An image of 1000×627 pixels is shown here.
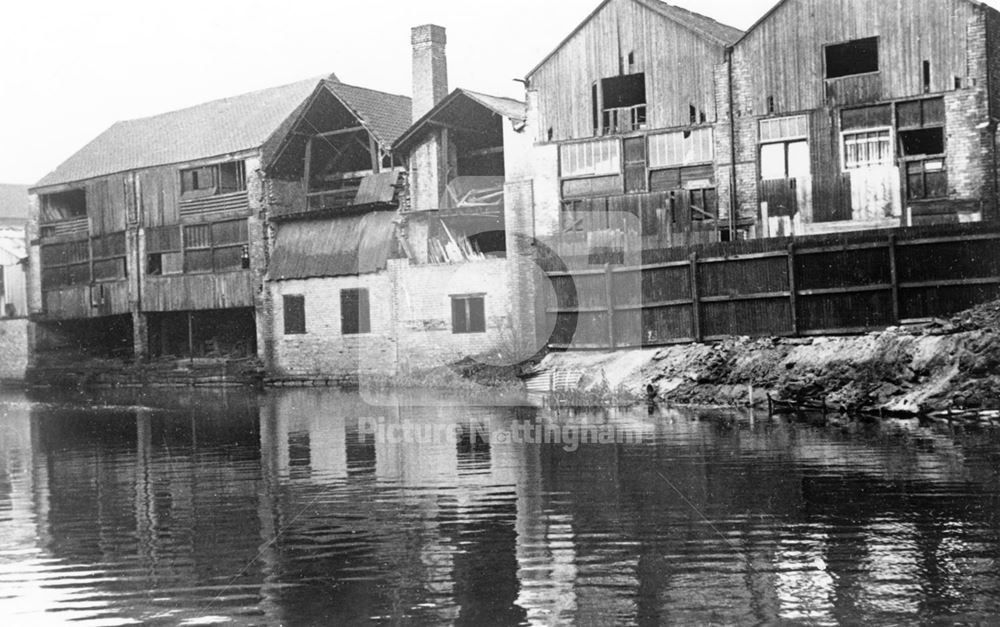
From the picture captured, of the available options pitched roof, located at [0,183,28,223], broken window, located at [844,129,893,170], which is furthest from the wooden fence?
pitched roof, located at [0,183,28,223]

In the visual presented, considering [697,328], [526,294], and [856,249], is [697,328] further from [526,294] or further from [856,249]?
[526,294]

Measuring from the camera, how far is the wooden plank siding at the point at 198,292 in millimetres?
39125

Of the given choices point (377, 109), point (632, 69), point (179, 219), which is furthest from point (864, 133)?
point (179, 219)

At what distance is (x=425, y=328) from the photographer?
110ft

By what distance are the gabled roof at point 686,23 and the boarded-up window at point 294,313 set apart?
11.5m

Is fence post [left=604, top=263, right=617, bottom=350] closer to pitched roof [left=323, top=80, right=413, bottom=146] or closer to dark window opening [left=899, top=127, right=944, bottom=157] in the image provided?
dark window opening [left=899, top=127, right=944, bottom=157]

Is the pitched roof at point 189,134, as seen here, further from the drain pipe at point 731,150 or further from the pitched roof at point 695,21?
the drain pipe at point 731,150

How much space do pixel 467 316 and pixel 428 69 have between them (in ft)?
30.9

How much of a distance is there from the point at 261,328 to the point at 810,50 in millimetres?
20369

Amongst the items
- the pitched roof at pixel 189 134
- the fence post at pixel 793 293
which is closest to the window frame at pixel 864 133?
the fence post at pixel 793 293

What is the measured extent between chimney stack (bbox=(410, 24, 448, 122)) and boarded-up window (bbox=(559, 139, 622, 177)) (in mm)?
7644

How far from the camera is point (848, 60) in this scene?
27.5 metres

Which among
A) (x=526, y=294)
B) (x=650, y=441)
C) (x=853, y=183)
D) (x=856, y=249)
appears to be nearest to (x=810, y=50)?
(x=853, y=183)

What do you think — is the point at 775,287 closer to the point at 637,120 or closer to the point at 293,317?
the point at 637,120
